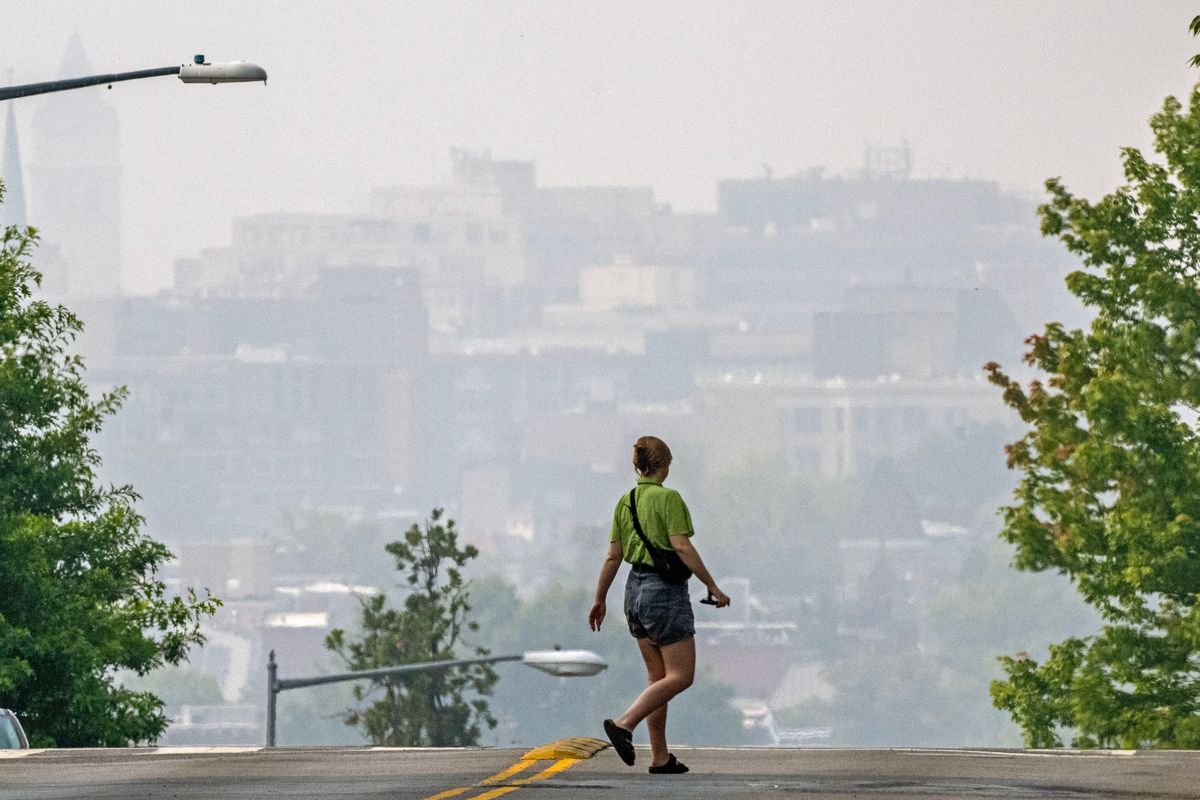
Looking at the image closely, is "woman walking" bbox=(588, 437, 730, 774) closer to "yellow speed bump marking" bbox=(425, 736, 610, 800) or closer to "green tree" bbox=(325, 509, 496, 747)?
"yellow speed bump marking" bbox=(425, 736, 610, 800)

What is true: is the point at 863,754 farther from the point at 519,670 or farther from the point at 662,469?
the point at 519,670

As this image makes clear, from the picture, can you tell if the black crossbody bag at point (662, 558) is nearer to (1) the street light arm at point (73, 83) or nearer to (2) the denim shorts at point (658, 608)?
(2) the denim shorts at point (658, 608)

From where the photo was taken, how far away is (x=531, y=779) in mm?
13125

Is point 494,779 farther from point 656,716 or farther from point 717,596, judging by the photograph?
point 717,596

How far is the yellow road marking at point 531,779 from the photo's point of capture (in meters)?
12.3

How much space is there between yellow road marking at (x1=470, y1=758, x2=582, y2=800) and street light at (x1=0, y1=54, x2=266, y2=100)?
8.89 metres

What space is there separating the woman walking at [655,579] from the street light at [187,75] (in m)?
9.19

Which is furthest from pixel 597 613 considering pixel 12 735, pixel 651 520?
pixel 12 735

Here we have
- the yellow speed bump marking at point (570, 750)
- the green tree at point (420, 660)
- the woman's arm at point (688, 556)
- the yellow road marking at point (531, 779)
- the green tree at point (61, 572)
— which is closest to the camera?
the yellow road marking at point (531, 779)

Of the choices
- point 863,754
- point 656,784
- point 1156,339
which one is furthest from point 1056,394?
point 656,784

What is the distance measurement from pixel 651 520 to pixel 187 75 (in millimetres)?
9980

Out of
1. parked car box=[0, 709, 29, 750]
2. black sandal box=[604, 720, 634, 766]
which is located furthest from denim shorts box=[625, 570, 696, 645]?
parked car box=[0, 709, 29, 750]

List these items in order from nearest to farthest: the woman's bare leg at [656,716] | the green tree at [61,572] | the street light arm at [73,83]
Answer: the woman's bare leg at [656,716] → the street light arm at [73,83] → the green tree at [61,572]

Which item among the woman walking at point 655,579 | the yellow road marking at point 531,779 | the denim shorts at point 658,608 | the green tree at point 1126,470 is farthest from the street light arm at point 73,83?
the green tree at point 1126,470
